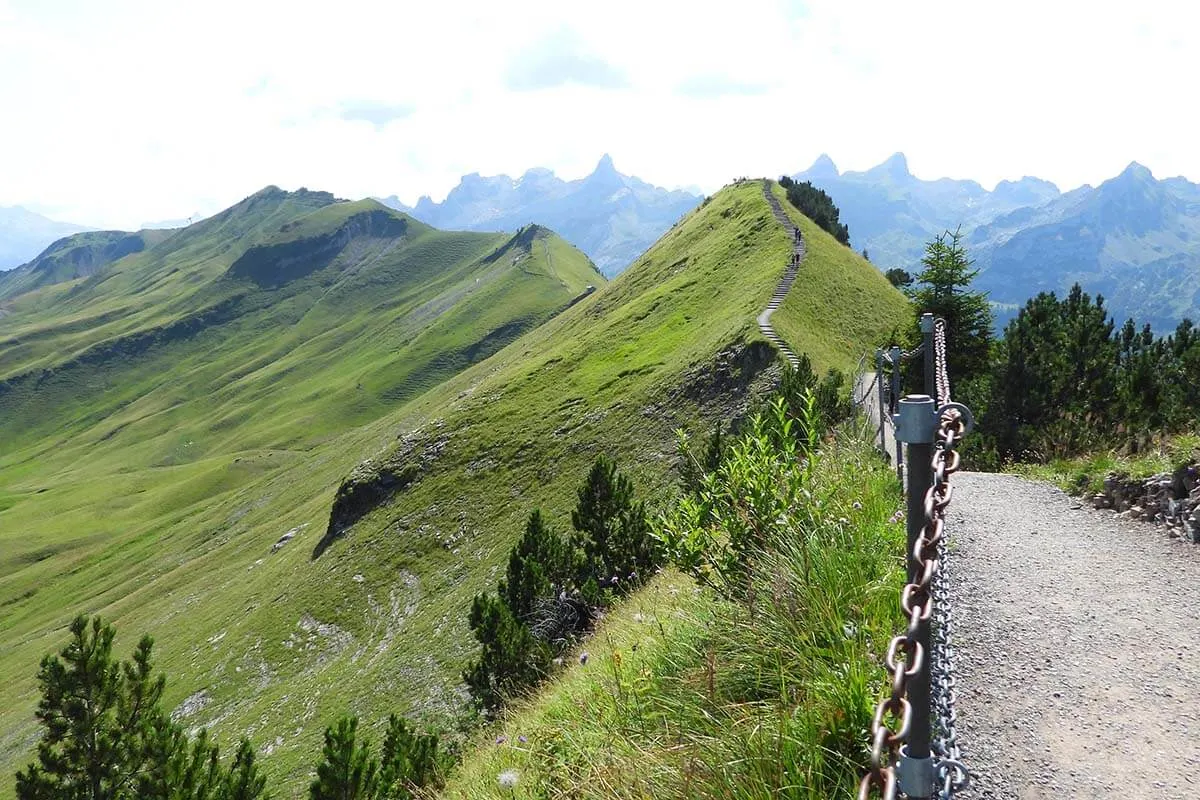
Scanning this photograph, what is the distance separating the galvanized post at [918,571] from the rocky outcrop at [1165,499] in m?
10.8

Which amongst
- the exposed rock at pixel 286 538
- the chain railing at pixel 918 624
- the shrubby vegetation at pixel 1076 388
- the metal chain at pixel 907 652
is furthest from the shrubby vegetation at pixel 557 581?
the exposed rock at pixel 286 538

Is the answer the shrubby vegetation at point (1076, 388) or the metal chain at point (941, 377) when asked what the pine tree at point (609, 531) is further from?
the metal chain at point (941, 377)

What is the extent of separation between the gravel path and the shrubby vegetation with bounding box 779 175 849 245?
272ft

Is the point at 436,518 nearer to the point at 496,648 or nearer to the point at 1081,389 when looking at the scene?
the point at 496,648

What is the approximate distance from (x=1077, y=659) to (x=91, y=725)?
28.8 m

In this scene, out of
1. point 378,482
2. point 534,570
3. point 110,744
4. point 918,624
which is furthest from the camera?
point 378,482

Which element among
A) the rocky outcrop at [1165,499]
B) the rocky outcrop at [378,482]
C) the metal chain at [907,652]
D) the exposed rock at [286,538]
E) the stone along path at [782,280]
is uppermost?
the stone along path at [782,280]

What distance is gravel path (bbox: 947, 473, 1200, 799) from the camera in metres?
5.95

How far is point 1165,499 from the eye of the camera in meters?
12.0

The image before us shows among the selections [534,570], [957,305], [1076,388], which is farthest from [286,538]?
[1076,388]

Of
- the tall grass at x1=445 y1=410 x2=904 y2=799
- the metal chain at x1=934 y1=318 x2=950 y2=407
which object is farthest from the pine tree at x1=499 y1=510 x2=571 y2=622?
the metal chain at x1=934 y1=318 x2=950 y2=407

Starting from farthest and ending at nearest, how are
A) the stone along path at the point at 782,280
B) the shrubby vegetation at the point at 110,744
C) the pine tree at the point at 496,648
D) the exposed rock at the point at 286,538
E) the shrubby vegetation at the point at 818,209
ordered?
the shrubby vegetation at the point at 818,209 < the exposed rock at the point at 286,538 < the stone along path at the point at 782,280 < the pine tree at the point at 496,648 < the shrubby vegetation at the point at 110,744

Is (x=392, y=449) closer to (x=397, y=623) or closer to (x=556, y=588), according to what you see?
(x=397, y=623)

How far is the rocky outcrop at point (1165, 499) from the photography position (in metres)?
11.3
